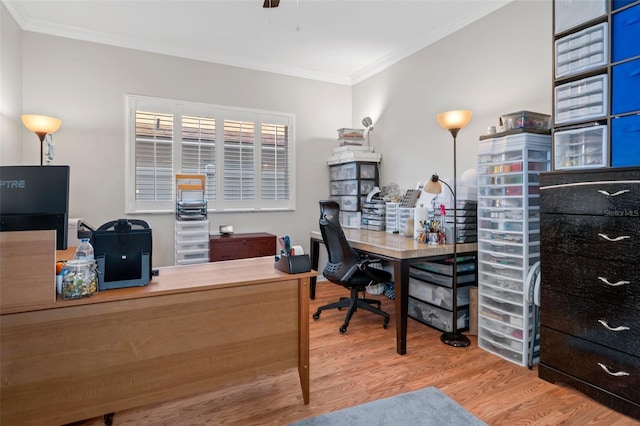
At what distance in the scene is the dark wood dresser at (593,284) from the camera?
1782 mm

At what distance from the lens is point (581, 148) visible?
2086mm

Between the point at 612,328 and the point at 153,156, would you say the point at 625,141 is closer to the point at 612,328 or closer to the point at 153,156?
the point at 612,328

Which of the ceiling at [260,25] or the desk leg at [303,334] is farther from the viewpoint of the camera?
the ceiling at [260,25]

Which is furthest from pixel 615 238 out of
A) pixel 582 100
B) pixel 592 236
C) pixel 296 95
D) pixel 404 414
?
pixel 296 95

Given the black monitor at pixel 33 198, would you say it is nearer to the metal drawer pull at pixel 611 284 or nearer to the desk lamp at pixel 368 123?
the metal drawer pull at pixel 611 284

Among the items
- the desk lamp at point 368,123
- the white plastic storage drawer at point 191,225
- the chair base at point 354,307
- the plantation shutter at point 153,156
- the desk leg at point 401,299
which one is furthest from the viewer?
the desk lamp at point 368,123

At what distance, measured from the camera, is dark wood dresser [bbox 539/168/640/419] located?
1.78 m

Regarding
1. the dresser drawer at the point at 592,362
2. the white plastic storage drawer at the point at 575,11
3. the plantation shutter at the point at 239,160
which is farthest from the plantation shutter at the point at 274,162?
the dresser drawer at the point at 592,362

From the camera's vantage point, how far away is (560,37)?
7.13 feet

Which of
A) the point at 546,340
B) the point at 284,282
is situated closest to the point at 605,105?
the point at 546,340

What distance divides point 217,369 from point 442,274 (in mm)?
2037

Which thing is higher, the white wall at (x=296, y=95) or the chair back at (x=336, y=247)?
the white wall at (x=296, y=95)

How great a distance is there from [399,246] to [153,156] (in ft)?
9.45

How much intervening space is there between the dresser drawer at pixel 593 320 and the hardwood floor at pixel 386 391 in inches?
14.7
